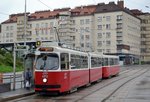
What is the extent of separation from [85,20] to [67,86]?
3932 inches

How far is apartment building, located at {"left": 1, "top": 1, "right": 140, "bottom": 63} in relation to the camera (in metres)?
115

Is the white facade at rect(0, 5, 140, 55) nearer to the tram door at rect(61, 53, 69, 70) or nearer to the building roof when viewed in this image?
the building roof

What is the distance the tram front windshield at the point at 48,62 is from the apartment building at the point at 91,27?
9001cm

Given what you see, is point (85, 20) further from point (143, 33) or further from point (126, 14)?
point (143, 33)

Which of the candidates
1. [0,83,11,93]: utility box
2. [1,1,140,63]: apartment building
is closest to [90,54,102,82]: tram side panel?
[0,83,11,93]: utility box

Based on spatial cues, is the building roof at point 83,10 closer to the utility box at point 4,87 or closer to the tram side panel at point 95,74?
the tram side panel at point 95,74

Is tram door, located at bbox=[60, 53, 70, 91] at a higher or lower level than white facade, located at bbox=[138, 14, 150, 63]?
lower

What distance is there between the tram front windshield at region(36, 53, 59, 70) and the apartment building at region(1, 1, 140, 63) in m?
90.0

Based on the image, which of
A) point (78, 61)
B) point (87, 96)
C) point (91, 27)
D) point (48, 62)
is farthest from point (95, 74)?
point (91, 27)

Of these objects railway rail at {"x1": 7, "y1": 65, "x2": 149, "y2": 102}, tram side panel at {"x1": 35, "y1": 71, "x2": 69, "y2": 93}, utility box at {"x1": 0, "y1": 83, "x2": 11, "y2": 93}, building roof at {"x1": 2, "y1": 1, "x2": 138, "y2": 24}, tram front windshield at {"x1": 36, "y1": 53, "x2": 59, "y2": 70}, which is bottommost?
railway rail at {"x1": 7, "y1": 65, "x2": 149, "y2": 102}

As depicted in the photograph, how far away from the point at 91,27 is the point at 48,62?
329 feet

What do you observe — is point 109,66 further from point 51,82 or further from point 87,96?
point 51,82

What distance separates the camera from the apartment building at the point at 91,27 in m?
115

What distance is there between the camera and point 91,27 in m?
120
